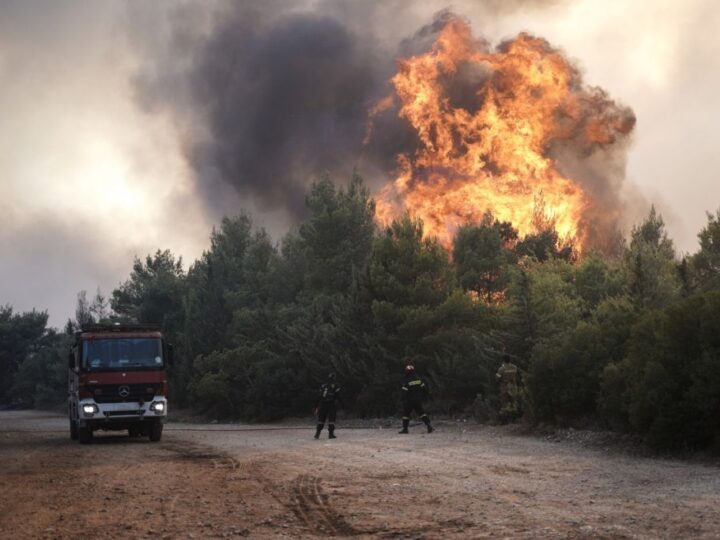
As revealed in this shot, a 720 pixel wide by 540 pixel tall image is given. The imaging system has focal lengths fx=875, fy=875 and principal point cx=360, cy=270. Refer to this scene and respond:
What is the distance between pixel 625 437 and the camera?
20.0 m

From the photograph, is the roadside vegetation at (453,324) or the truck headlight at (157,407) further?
the truck headlight at (157,407)

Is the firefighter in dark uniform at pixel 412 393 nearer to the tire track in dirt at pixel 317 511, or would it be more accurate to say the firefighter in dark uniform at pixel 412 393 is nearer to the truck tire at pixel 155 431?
the truck tire at pixel 155 431

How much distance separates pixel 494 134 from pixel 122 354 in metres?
51.7

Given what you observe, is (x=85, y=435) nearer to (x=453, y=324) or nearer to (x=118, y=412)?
(x=118, y=412)

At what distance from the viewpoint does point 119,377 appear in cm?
2525

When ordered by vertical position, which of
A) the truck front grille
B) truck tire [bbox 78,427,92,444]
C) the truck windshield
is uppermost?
the truck windshield

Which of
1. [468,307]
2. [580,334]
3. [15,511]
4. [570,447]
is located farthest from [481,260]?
[15,511]

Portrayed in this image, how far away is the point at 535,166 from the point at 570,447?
52935mm

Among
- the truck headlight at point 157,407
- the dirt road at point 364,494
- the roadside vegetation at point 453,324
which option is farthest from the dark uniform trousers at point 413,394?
the truck headlight at point 157,407

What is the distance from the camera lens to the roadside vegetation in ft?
58.7

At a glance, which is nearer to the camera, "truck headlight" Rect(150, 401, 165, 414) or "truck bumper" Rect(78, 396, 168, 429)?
"truck bumper" Rect(78, 396, 168, 429)

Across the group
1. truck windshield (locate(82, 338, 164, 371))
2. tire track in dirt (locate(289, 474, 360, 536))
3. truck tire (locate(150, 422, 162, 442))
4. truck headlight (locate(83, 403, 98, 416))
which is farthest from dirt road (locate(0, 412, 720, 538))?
truck tire (locate(150, 422, 162, 442))

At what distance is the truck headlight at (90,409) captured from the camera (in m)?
25.0

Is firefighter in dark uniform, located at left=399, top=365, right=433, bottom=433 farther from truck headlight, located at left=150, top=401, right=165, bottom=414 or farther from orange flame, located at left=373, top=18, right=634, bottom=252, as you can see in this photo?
orange flame, located at left=373, top=18, right=634, bottom=252
